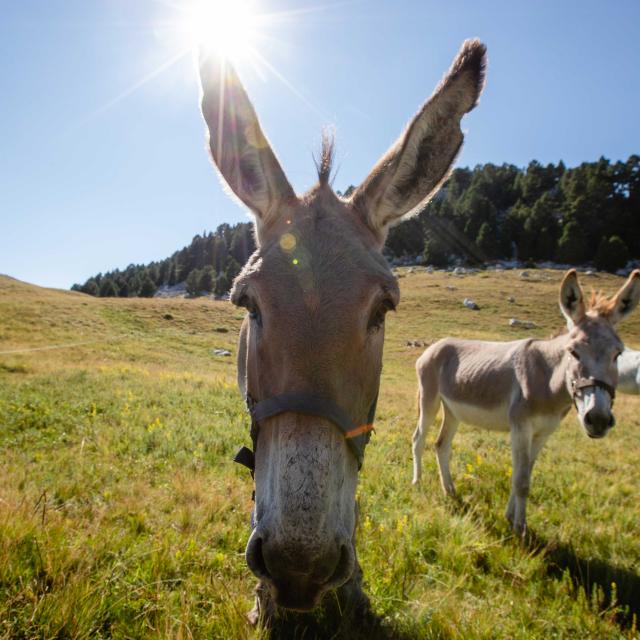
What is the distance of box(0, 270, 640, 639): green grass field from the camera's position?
2.54 m

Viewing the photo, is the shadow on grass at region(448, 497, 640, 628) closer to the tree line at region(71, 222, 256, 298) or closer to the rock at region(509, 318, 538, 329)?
the rock at region(509, 318, 538, 329)

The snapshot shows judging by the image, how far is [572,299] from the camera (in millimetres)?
4973

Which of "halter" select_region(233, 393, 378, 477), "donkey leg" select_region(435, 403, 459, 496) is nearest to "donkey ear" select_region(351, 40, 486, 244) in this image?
"halter" select_region(233, 393, 378, 477)

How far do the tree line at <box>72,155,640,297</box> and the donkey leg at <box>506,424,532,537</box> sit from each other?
83.0 meters

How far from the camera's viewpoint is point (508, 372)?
5.90 meters

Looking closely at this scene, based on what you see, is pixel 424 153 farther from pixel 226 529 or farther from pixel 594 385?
pixel 226 529

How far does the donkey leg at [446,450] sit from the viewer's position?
19.0 feet

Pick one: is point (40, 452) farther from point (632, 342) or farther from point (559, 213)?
point (559, 213)

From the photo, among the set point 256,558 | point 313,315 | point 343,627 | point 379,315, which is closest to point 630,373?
point 343,627

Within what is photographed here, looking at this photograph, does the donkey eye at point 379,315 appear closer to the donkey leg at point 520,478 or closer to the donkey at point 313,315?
the donkey at point 313,315

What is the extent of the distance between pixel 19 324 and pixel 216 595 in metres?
35.8

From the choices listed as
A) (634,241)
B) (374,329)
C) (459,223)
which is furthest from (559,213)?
(374,329)

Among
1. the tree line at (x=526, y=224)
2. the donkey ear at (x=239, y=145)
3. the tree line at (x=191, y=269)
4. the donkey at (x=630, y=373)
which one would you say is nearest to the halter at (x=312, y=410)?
the donkey ear at (x=239, y=145)

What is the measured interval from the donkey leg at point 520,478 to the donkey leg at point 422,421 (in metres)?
1.47
